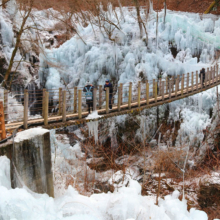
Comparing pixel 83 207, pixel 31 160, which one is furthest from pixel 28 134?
pixel 83 207

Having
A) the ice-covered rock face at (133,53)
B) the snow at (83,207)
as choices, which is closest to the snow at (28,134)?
the snow at (83,207)

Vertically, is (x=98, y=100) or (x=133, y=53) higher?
(x=133, y=53)

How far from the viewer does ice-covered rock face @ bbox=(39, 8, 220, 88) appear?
15109mm

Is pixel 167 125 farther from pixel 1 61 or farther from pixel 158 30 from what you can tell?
pixel 1 61

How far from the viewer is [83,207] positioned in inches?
197

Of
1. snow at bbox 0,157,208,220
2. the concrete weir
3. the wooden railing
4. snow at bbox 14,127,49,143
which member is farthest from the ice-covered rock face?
Answer: the concrete weir

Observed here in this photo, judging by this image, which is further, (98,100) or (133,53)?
(133,53)

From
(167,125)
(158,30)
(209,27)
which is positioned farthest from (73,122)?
(209,27)

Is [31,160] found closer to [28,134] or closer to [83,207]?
[28,134]

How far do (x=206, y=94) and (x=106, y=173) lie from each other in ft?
25.6

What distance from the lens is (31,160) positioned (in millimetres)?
4711

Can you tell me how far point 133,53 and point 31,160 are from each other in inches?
494

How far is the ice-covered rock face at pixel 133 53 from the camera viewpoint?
15109 millimetres

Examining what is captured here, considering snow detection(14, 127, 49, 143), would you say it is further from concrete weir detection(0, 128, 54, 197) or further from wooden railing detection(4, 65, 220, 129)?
wooden railing detection(4, 65, 220, 129)
